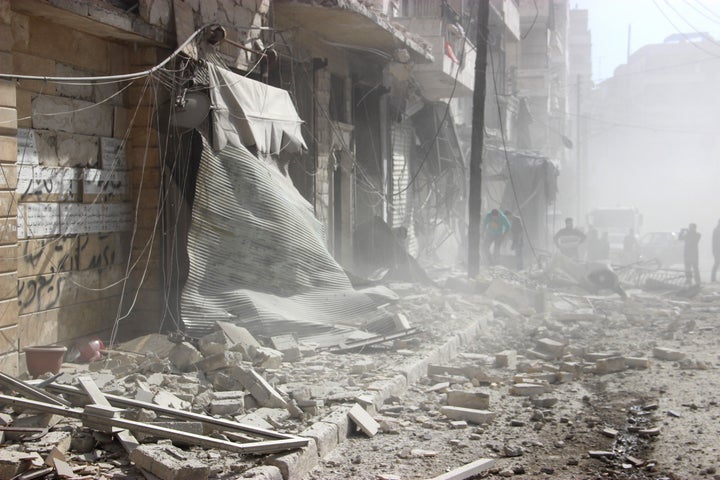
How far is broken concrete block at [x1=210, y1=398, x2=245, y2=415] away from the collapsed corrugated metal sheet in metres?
2.10

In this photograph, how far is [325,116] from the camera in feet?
45.6

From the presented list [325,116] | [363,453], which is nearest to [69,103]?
[363,453]

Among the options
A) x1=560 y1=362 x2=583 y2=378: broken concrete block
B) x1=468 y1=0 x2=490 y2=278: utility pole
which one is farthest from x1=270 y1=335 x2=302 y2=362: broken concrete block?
x1=468 y1=0 x2=490 y2=278: utility pole

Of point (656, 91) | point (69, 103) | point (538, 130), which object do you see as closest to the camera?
point (69, 103)

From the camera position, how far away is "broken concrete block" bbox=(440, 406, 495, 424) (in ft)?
22.7

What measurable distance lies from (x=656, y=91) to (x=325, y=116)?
6643 cm

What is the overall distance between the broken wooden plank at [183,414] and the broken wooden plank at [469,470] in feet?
3.46

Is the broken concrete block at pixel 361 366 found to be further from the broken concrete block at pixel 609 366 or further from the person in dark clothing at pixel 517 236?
the person in dark clothing at pixel 517 236

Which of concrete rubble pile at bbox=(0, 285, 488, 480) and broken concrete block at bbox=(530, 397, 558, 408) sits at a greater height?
concrete rubble pile at bbox=(0, 285, 488, 480)

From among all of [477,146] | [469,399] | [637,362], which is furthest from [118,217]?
[477,146]

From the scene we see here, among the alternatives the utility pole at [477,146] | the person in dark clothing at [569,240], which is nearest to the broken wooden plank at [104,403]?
the utility pole at [477,146]

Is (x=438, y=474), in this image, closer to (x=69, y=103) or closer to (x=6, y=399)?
(x=6, y=399)

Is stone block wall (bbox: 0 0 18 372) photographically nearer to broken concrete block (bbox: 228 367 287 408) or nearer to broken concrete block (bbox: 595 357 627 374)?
broken concrete block (bbox: 228 367 287 408)

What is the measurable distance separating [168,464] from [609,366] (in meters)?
6.04
